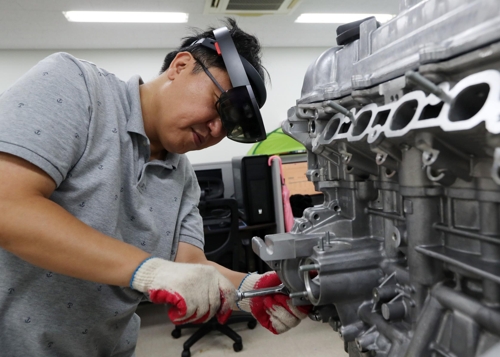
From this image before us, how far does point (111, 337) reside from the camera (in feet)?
Answer: 3.61

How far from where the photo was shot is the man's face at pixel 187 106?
3.40 feet

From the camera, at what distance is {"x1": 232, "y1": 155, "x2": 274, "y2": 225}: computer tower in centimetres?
314

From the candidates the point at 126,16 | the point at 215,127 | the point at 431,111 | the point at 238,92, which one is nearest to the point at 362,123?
the point at 431,111

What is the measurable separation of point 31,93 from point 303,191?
297 centimetres

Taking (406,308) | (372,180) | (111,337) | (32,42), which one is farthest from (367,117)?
(32,42)

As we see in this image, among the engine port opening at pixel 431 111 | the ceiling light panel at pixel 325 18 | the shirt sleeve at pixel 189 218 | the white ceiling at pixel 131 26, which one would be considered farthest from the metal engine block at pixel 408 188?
the ceiling light panel at pixel 325 18

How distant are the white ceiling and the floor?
127 inches

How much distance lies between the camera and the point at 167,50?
4.87m

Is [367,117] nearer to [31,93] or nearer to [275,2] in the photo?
[31,93]

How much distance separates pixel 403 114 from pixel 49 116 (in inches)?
29.7

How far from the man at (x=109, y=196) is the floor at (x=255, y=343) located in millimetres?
1653

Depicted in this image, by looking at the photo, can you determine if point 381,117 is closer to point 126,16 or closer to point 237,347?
point 237,347

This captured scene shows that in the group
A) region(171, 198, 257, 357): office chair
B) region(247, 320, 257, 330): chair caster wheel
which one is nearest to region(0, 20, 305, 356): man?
region(171, 198, 257, 357): office chair

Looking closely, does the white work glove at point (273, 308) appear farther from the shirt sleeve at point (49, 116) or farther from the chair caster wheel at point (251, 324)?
the chair caster wheel at point (251, 324)
